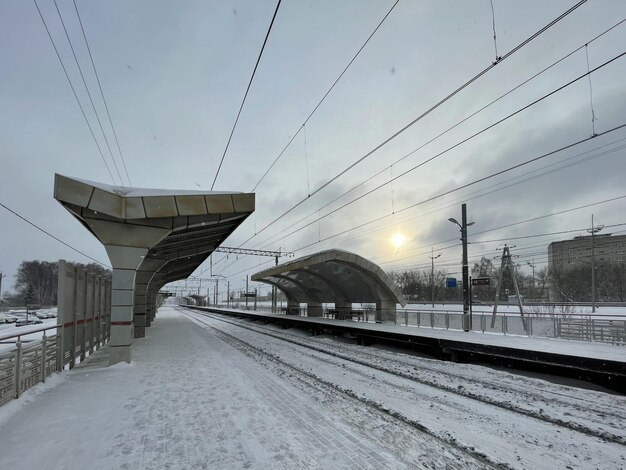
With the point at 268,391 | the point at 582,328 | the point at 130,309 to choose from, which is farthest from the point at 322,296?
the point at 268,391

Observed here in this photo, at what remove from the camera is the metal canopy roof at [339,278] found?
23.0m

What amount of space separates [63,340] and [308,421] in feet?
22.3

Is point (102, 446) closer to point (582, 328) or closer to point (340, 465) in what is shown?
point (340, 465)

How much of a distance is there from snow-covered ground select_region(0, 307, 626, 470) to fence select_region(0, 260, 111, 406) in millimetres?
336

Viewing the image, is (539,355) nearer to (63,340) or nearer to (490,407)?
(490,407)

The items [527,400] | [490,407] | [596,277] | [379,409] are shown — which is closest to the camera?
[379,409]

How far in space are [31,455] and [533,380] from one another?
9537 millimetres

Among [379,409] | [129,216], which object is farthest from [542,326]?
[129,216]

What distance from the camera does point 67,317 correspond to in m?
9.25

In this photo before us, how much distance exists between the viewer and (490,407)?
649 centimetres

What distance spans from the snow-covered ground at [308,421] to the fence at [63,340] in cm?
34

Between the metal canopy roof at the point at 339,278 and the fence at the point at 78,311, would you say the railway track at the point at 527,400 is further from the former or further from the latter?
the metal canopy roof at the point at 339,278

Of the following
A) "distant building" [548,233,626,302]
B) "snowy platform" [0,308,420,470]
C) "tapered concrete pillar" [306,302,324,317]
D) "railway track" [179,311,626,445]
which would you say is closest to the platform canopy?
"snowy platform" [0,308,420,470]

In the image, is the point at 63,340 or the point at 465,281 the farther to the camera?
the point at 465,281
